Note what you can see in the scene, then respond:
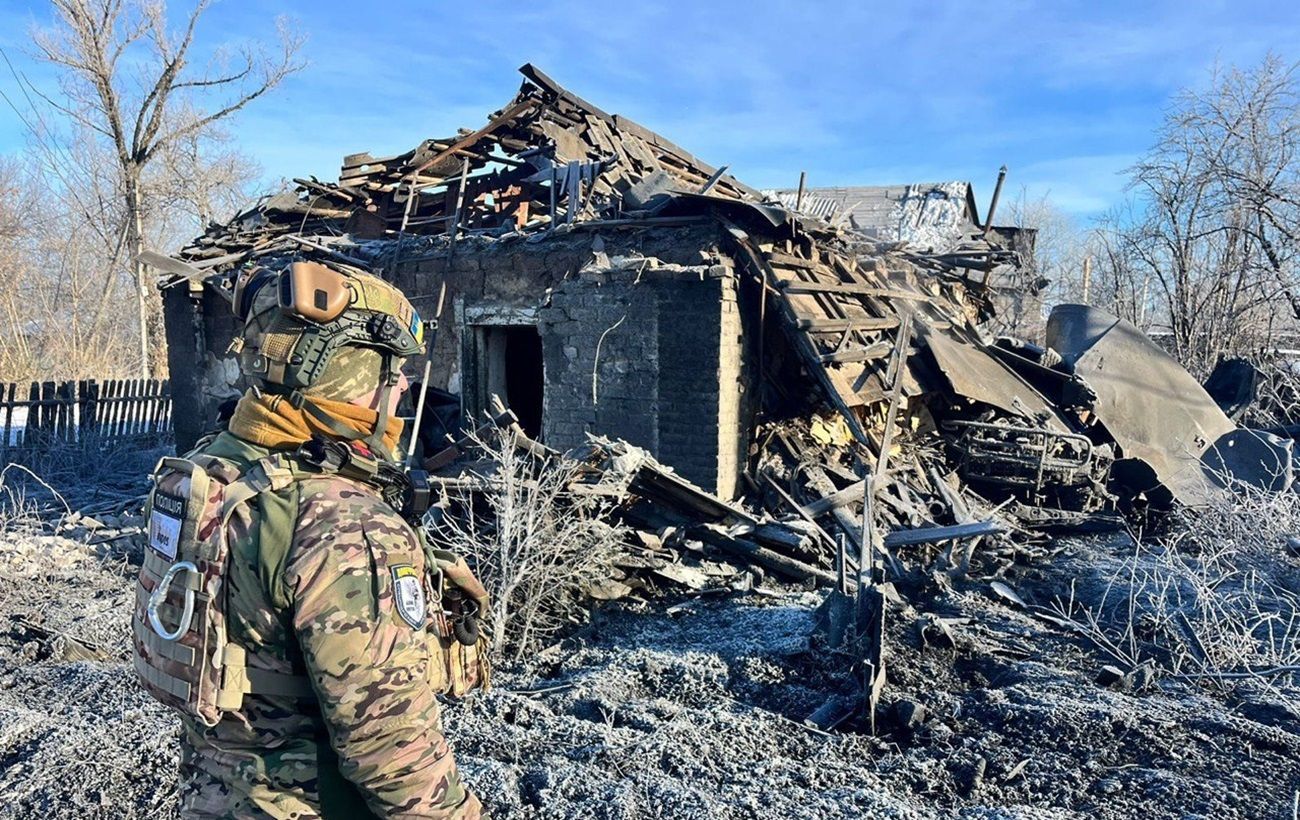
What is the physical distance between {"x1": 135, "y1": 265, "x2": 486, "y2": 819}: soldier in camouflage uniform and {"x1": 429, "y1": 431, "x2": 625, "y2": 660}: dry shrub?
8.83 feet

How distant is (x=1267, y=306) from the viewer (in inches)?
511

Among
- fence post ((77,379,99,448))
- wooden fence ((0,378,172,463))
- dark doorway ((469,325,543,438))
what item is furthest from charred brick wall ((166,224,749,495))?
fence post ((77,379,99,448))

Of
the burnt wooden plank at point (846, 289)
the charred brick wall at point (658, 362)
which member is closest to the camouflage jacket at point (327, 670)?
the charred brick wall at point (658, 362)

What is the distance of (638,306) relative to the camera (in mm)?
7109

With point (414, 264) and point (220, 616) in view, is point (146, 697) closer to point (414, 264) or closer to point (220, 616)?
point (220, 616)

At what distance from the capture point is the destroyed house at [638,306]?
7.01m

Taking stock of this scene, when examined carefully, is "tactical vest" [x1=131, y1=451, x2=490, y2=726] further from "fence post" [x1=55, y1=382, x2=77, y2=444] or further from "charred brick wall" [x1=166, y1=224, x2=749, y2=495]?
"fence post" [x1=55, y1=382, x2=77, y2=444]

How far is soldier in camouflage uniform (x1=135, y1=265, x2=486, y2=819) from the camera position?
56.8 inches

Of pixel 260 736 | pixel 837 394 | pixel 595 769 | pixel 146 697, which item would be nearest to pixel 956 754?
pixel 595 769

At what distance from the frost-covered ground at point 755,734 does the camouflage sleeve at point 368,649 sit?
1.40m

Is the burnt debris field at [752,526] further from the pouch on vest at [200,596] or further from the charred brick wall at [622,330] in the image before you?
the pouch on vest at [200,596]

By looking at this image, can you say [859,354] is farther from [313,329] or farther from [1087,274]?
[1087,274]

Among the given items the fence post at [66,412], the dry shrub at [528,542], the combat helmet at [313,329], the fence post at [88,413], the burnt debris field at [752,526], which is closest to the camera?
the combat helmet at [313,329]

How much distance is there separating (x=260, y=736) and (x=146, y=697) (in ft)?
8.54
